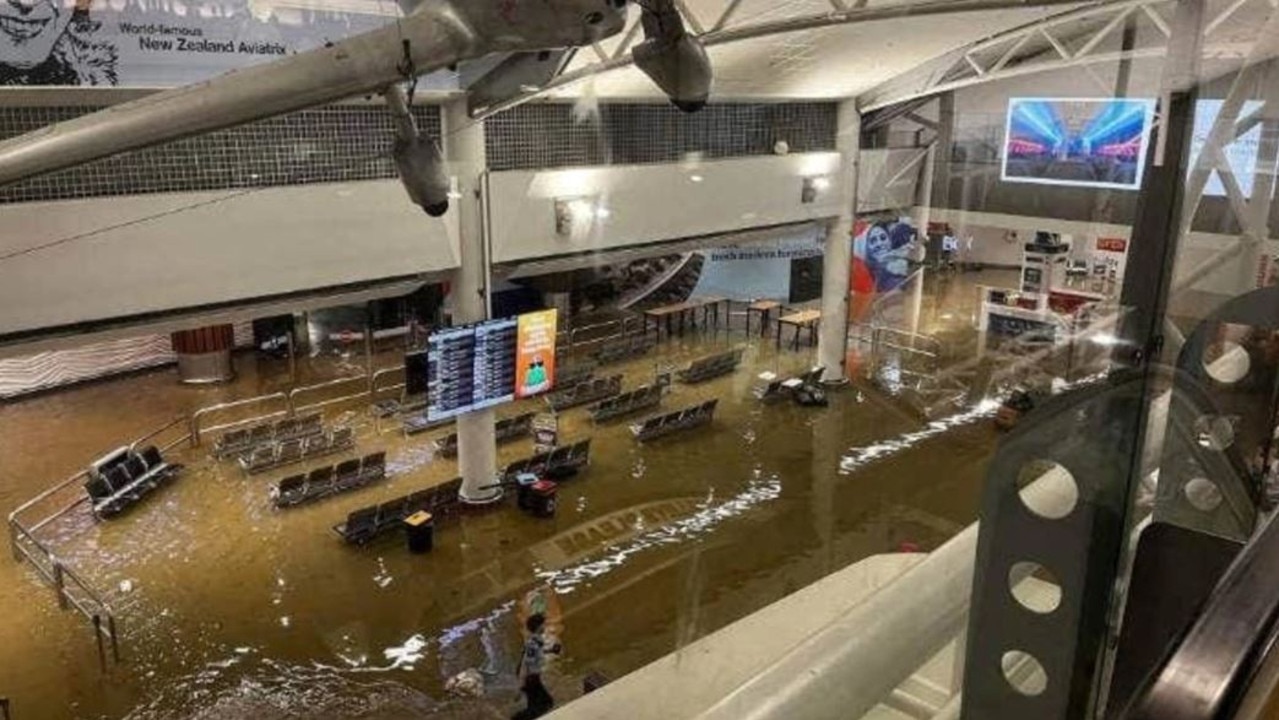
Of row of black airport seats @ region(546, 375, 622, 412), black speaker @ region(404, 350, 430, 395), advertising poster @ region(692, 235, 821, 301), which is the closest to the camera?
black speaker @ region(404, 350, 430, 395)

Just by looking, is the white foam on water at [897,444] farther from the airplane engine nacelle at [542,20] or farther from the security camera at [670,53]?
the airplane engine nacelle at [542,20]

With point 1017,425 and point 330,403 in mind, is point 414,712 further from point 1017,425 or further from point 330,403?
point 330,403

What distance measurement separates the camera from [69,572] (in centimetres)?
713

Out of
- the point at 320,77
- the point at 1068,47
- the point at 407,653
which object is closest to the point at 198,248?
the point at 407,653

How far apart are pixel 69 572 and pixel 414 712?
3.27 meters

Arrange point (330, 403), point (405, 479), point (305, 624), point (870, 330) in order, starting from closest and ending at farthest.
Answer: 1. point (305, 624)
2. point (405, 479)
3. point (330, 403)
4. point (870, 330)

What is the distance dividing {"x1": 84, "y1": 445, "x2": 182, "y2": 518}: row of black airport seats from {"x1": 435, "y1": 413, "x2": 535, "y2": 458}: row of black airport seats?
2.66 m

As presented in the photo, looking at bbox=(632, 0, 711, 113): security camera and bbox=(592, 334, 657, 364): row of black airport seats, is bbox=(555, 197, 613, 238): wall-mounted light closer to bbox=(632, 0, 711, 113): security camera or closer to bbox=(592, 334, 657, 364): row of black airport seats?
bbox=(592, 334, 657, 364): row of black airport seats

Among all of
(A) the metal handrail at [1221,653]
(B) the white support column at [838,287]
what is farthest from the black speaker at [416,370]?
(A) the metal handrail at [1221,653]

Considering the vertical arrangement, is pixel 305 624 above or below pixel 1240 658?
below

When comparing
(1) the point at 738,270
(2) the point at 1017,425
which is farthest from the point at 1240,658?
(1) the point at 738,270

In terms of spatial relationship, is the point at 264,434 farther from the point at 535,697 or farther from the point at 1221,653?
the point at 1221,653

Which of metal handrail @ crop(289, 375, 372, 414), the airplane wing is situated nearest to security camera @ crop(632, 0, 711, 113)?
the airplane wing

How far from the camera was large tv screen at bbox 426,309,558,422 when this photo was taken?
828 centimetres
